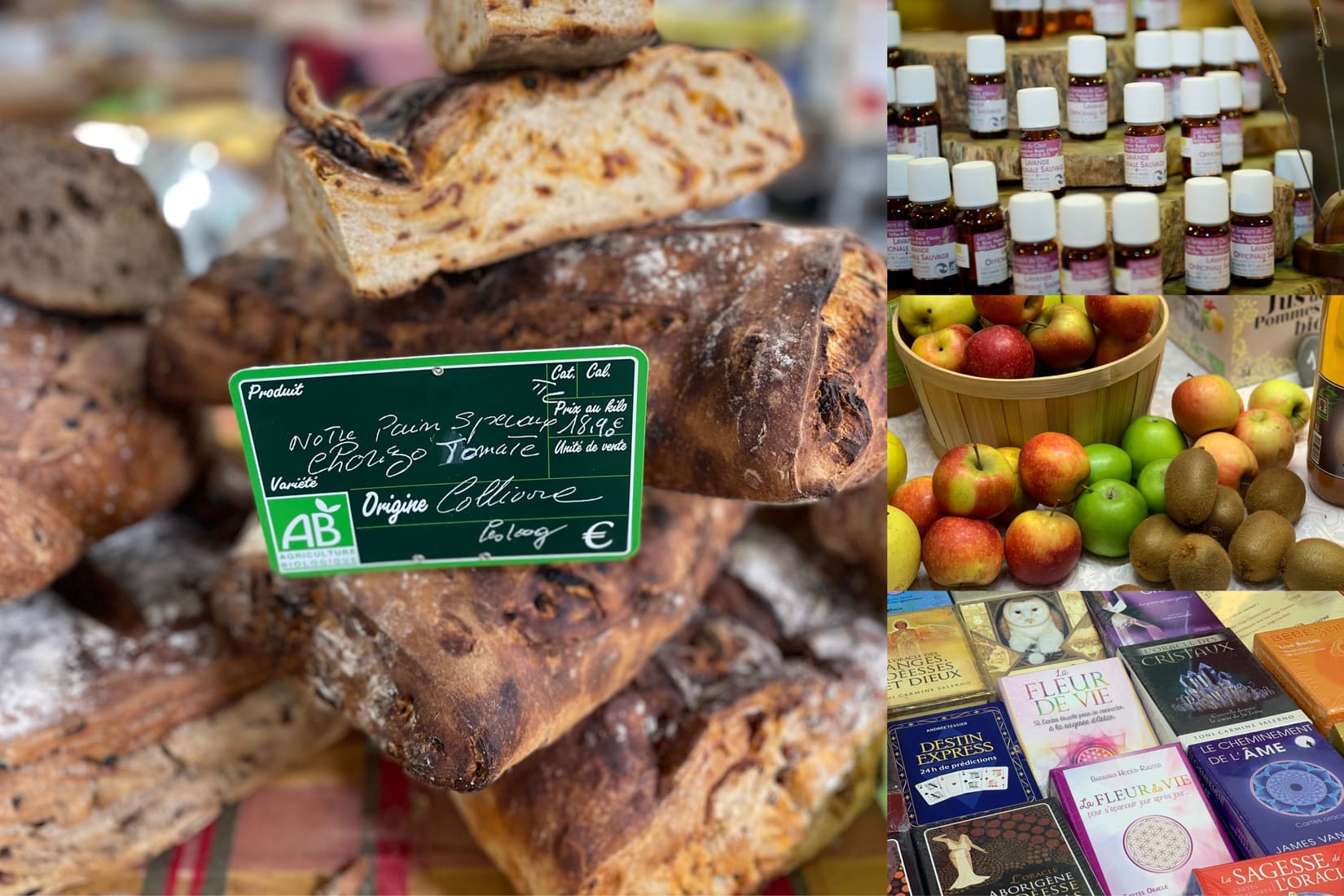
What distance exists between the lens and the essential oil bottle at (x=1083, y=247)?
1106mm

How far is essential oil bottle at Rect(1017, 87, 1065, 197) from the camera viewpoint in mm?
1146

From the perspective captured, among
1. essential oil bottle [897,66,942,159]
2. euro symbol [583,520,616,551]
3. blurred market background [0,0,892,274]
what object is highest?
essential oil bottle [897,66,942,159]

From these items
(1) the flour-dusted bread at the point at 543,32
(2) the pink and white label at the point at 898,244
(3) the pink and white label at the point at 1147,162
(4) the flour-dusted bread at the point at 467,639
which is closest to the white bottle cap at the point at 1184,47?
(3) the pink and white label at the point at 1147,162

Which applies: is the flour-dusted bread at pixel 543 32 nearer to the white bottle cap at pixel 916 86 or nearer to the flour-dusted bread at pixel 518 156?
the flour-dusted bread at pixel 518 156

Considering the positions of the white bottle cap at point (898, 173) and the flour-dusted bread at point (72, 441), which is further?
the flour-dusted bread at point (72, 441)

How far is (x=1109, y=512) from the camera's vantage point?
1127 millimetres

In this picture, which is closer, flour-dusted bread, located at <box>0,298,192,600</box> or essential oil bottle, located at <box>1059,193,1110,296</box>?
essential oil bottle, located at <box>1059,193,1110,296</box>

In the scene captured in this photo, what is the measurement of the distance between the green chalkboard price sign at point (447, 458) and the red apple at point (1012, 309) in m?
0.36

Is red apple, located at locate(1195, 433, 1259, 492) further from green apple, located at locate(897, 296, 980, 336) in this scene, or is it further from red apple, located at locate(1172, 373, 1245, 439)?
green apple, located at locate(897, 296, 980, 336)

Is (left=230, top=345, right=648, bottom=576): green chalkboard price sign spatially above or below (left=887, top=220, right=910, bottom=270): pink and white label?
below

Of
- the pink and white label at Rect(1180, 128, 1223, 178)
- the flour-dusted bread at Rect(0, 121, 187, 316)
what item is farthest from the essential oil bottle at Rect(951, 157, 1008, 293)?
the flour-dusted bread at Rect(0, 121, 187, 316)

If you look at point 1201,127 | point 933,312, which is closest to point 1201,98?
point 1201,127

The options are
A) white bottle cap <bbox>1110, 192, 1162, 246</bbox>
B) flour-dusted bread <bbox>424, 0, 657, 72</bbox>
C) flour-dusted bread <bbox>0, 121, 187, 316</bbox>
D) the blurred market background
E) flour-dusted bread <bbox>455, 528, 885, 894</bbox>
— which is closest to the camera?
white bottle cap <bbox>1110, 192, 1162, 246</bbox>

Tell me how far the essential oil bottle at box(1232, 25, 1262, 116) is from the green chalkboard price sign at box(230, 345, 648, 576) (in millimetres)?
710
